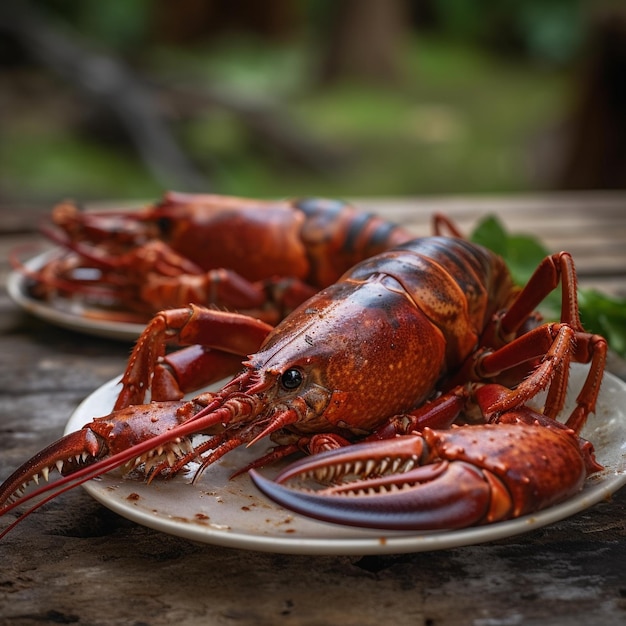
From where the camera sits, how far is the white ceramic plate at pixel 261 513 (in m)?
1.36

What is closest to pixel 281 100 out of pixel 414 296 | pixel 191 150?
pixel 191 150

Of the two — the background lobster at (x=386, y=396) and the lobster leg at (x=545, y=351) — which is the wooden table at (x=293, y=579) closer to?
the background lobster at (x=386, y=396)

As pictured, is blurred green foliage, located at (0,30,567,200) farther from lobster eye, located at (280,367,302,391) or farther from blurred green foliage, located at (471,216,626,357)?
lobster eye, located at (280,367,302,391)

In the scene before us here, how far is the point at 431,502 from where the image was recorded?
1378 mm

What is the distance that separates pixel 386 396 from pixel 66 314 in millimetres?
1376

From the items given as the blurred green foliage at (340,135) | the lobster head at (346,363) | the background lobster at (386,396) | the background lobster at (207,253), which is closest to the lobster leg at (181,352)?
the background lobster at (386,396)

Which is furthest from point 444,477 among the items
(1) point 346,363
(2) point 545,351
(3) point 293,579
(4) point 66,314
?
(4) point 66,314

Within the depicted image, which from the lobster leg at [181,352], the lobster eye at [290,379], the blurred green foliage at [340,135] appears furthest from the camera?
the blurred green foliage at [340,135]

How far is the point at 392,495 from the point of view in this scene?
1.38 metres

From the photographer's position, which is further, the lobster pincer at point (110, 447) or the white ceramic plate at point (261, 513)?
the lobster pincer at point (110, 447)

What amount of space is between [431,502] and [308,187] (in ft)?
27.7

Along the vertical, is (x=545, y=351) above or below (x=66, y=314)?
above

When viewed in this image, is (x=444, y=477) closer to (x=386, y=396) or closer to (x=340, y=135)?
(x=386, y=396)

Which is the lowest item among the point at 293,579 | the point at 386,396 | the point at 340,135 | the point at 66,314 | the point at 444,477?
the point at 340,135
